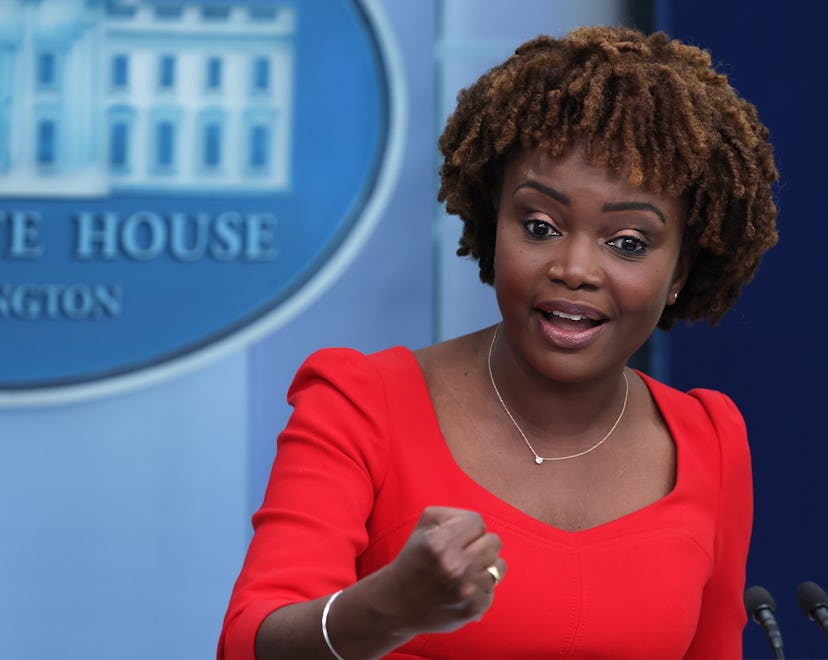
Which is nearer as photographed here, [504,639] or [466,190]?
[504,639]

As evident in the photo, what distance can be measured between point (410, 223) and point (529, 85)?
110 centimetres

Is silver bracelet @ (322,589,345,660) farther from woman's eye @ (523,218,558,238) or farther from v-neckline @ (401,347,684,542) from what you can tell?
woman's eye @ (523,218,558,238)

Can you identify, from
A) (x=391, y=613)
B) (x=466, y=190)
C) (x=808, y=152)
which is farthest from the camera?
(x=808, y=152)

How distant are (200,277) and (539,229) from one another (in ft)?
Result: 3.96

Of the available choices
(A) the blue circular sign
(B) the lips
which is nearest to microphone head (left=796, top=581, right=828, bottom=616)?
A: (B) the lips

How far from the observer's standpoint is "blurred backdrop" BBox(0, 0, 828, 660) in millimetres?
2336

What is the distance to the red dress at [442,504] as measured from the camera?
4.08 ft

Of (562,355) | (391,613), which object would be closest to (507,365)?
(562,355)

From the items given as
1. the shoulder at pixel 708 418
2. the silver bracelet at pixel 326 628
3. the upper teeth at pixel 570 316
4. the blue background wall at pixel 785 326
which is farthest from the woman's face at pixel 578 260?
the blue background wall at pixel 785 326

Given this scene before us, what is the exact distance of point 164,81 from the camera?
7.76 feet

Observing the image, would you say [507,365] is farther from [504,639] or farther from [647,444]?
[504,639]

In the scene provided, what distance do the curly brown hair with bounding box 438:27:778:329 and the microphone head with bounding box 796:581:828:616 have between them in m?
0.41

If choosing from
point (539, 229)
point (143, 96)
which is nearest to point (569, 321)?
point (539, 229)

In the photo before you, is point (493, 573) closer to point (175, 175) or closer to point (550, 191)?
point (550, 191)
